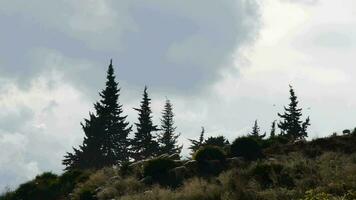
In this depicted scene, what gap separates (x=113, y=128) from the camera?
5966 centimetres

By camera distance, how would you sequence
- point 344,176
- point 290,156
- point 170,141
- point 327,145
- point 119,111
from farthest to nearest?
point 170,141
point 119,111
point 327,145
point 290,156
point 344,176

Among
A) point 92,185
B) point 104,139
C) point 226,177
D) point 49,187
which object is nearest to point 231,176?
point 226,177

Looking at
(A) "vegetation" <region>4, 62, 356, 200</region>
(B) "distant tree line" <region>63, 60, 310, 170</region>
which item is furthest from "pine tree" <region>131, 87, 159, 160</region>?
(A) "vegetation" <region>4, 62, 356, 200</region>

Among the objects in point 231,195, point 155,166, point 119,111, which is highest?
point 119,111

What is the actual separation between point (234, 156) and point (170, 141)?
45.3 m

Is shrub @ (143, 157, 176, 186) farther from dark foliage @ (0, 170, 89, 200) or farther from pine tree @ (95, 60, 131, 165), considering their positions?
pine tree @ (95, 60, 131, 165)

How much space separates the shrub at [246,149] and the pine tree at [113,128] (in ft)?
110

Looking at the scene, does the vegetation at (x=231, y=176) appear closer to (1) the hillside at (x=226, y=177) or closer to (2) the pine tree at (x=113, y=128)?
(1) the hillside at (x=226, y=177)

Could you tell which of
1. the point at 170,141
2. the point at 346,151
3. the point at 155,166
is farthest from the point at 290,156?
the point at 170,141

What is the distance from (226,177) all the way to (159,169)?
15.4ft

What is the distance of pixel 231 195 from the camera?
62.2 feet

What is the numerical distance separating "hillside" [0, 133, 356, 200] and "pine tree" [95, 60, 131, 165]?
1060 inches

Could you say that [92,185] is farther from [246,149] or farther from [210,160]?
[246,149]

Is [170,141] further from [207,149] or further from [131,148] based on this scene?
[207,149]
